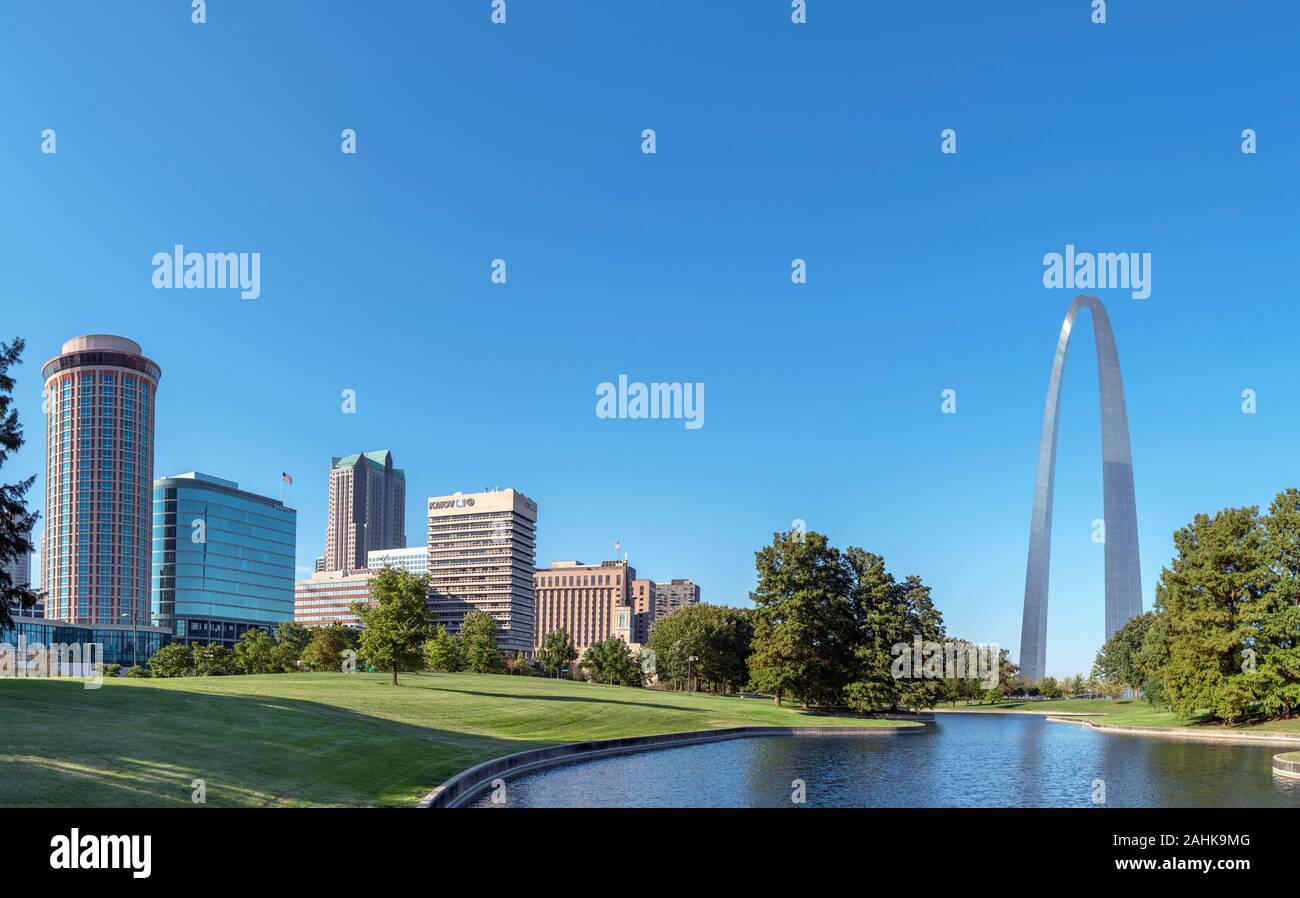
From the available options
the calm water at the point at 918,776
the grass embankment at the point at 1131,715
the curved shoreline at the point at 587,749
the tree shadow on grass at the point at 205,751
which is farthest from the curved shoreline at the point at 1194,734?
the tree shadow on grass at the point at 205,751

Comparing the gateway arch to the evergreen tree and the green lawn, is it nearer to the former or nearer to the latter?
the green lawn

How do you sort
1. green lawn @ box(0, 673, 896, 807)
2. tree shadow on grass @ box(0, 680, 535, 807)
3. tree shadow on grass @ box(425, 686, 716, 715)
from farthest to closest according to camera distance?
tree shadow on grass @ box(425, 686, 716, 715) → green lawn @ box(0, 673, 896, 807) → tree shadow on grass @ box(0, 680, 535, 807)

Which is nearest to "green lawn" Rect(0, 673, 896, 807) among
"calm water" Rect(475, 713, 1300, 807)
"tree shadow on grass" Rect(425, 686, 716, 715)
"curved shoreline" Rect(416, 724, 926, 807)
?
"tree shadow on grass" Rect(425, 686, 716, 715)

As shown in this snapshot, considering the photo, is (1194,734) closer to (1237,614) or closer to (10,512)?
(1237,614)

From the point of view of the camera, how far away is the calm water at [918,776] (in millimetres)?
29375

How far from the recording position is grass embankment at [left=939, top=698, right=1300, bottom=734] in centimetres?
5634

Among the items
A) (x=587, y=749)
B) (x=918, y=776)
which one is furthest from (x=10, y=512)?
(x=918, y=776)

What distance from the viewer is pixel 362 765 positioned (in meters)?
29.2

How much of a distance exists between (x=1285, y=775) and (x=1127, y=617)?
84274mm

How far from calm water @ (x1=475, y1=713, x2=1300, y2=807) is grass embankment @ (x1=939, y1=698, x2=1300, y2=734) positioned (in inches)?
287

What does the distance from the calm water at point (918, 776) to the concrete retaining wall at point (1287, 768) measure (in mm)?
465

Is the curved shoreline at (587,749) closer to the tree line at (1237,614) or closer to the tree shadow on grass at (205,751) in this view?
the tree shadow on grass at (205,751)

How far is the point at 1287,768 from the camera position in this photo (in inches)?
1382
